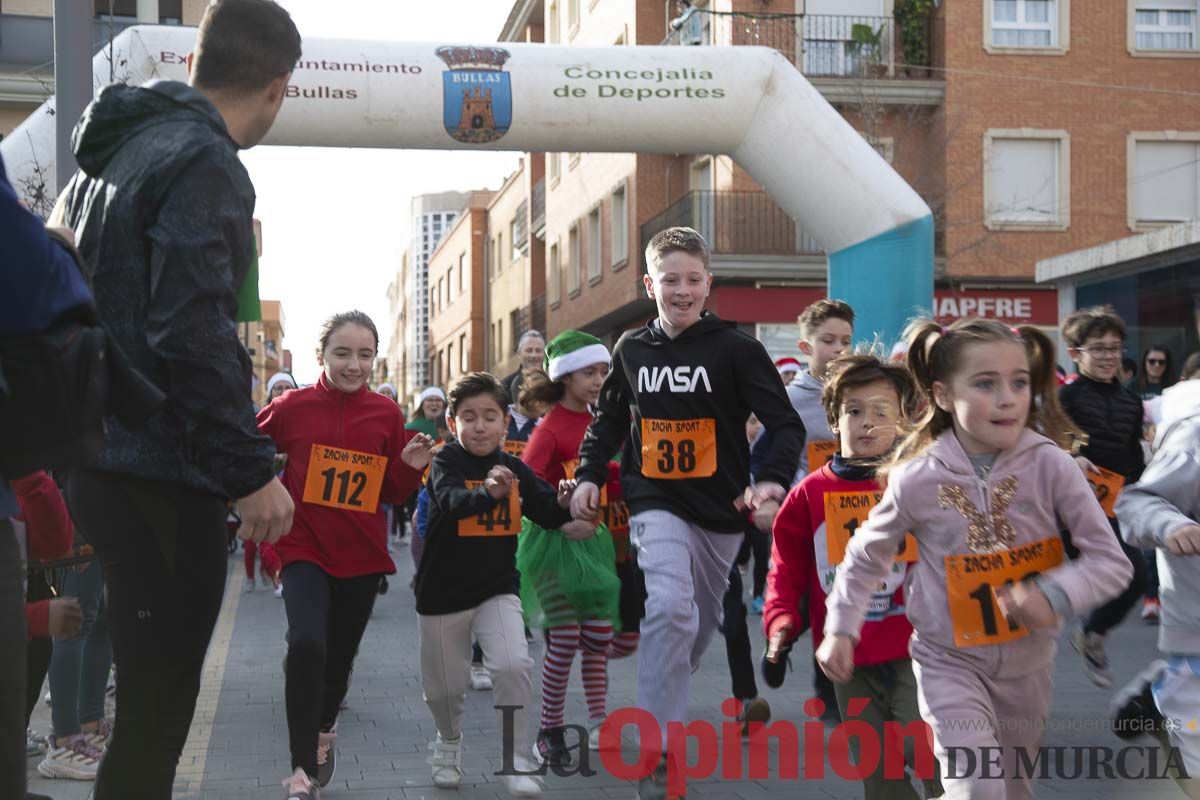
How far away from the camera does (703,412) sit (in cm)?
600

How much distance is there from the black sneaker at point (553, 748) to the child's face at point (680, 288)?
1.88 metres

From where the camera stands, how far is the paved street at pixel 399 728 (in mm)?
5930

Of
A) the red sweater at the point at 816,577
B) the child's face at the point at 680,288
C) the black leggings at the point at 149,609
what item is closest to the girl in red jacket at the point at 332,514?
the child's face at the point at 680,288

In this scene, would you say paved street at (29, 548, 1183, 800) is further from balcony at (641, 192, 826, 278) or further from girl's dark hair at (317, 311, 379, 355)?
balcony at (641, 192, 826, 278)

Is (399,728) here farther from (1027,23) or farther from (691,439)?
(1027,23)

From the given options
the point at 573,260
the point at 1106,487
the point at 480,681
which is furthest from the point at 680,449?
the point at 573,260

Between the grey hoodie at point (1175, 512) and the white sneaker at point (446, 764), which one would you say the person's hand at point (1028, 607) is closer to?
the grey hoodie at point (1175, 512)

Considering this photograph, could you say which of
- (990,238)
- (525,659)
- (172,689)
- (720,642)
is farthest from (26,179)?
(990,238)

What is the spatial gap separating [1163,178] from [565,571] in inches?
1003

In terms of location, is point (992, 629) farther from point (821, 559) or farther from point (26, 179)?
point (26, 179)

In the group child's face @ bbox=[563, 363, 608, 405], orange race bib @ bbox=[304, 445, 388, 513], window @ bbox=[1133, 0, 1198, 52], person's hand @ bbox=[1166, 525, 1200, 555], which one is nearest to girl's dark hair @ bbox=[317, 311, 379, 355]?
orange race bib @ bbox=[304, 445, 388, 513]

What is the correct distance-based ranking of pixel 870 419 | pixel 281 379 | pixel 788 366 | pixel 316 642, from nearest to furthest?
pixel 870 419, pixel 316 642, pixel 788 366, pixel 281 379

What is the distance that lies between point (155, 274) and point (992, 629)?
2.23 m

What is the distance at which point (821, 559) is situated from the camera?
16.8 ft
